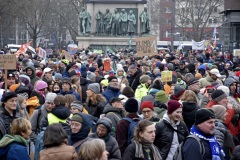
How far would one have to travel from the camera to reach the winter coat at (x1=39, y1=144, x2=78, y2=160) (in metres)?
7.25

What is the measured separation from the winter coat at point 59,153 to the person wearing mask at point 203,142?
1.21 metres

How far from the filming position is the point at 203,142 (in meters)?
7.52

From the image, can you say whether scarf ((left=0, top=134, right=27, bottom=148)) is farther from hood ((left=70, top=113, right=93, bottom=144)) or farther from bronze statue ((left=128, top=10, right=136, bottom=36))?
bronze statue ((left=128, top=10, right=136, bottom=36))

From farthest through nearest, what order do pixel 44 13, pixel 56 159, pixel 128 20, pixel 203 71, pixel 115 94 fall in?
pixel 44 13
pixel 128 20
pixel 203 71
pixel 115 94
pixel 56 159

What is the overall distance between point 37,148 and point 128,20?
117ft

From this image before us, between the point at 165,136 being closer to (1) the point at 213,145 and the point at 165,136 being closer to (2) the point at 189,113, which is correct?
(2) the point at 189,113

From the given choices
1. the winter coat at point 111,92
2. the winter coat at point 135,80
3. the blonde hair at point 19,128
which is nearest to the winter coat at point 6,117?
the blonde hair at point 19,128

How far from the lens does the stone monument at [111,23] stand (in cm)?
4425

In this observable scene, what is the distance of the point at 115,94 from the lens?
13.6 metres

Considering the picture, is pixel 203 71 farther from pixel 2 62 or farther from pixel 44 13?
pixel 44 13

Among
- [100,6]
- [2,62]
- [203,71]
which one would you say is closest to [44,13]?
[100,6]

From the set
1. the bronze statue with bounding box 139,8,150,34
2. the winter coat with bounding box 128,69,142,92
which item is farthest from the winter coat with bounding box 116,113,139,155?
the bronze statue with bounding box 139,8,150,34

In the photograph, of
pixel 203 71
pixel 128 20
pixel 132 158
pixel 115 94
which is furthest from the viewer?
pixel 128 20

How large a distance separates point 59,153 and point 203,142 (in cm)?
155
